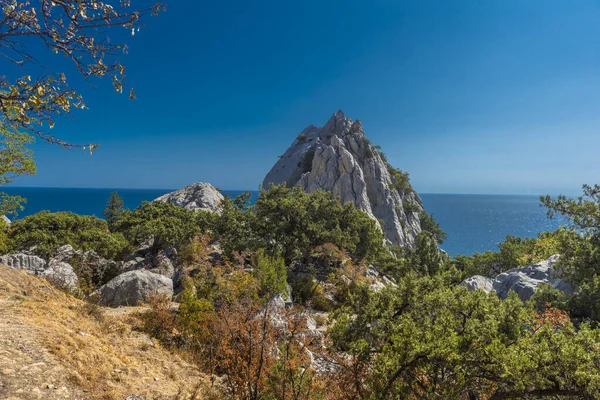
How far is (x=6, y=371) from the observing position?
19.1ft

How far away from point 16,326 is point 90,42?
7.96m

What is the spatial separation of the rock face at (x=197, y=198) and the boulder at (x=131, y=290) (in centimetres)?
3162

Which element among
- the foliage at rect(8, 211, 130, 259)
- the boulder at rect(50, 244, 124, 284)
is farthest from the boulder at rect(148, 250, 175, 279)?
the foliage at rect(8, 211, 130, 259)

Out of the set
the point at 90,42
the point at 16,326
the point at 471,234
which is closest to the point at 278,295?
the point at 16,326

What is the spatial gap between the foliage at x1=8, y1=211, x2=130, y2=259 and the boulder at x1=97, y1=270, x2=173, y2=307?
690cm

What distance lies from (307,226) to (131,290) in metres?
13.6

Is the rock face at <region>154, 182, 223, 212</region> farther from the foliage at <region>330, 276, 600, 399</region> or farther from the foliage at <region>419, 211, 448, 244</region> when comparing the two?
the foliage at <region>419, 211, 448, 244</region>

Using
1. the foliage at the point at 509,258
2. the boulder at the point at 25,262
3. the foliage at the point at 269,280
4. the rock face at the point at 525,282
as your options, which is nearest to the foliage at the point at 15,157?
the boulder at the point at 25,262

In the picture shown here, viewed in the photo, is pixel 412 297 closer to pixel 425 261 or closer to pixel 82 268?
pixel 82 268

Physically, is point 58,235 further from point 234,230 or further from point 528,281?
point 528,281

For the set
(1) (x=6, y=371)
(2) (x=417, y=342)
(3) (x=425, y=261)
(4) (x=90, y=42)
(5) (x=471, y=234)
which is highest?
(4) (x=90, y=42)

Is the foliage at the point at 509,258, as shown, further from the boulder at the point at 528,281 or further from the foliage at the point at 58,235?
the foliage at the point at 58,235

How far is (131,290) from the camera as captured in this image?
54.1 ft

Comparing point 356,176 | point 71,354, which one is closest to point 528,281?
point 71,354
